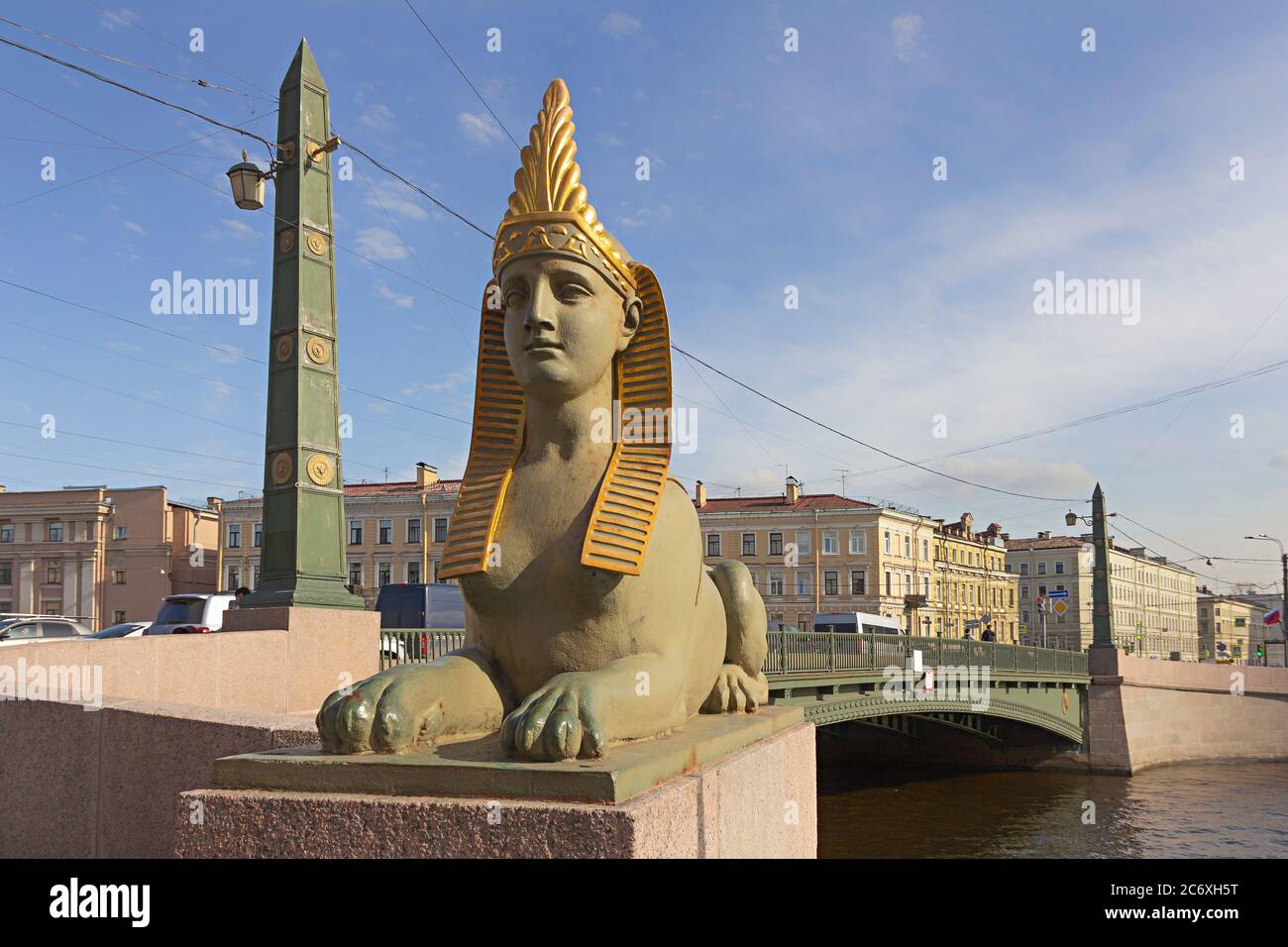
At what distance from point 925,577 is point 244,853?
56296 mm

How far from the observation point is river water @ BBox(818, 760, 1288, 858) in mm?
18828

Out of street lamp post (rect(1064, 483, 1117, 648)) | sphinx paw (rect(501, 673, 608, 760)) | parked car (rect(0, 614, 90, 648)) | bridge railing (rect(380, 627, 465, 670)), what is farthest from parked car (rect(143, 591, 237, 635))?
street lamp post (rect(1064, 483, 1117, 648))

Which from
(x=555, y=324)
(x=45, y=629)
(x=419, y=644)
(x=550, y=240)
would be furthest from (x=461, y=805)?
(x=45, y=629)

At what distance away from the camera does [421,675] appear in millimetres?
2787

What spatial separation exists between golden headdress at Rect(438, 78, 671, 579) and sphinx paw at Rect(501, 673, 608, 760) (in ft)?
1.45

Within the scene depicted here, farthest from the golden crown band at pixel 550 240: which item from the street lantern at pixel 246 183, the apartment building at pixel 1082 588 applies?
the apartment building at pixel 1082 588

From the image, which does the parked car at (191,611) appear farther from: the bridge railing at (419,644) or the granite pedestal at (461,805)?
the granite pedestal at (461,805)

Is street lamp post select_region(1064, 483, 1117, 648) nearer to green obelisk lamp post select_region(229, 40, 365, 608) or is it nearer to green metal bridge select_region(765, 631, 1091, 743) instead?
green metal bridge select_region(765, 631, 1091, 743)

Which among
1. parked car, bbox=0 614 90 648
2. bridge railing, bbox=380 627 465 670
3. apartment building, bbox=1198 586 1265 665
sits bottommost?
apartment building, bbox=1198 586 1265 665

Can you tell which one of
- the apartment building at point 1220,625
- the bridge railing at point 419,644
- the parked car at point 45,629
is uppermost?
the bridge railing at point 419,644

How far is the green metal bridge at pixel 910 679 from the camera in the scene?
15420mm

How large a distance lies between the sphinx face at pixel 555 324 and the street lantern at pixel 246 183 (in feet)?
22.2

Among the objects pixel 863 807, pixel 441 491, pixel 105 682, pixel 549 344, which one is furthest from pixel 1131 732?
pixel 441 491

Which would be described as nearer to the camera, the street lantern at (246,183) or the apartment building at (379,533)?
Answer: the street lantern at (246,183)
